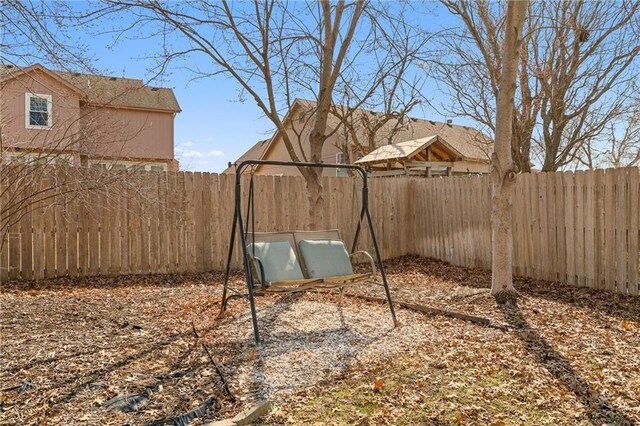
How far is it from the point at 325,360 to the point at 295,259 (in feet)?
5.06

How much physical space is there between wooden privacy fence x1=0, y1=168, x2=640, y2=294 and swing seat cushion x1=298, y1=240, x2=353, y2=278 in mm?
3037

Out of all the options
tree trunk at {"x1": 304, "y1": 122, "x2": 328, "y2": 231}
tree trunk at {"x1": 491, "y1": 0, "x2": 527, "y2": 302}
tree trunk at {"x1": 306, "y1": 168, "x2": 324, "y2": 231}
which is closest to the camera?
tree trunk at {"x1": 491, "y1": 0, "x2": 527, "y2": 302}

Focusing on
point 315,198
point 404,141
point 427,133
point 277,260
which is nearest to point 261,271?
point 277,260

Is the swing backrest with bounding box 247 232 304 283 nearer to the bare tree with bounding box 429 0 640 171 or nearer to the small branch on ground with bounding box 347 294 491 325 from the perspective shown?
the small branch on ground with bounding box 347 294 491 325

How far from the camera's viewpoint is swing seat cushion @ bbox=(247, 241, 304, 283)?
15.4ft

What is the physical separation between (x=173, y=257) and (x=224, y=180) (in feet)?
5.05

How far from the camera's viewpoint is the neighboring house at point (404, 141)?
12.9 metres

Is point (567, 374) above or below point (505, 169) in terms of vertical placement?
below

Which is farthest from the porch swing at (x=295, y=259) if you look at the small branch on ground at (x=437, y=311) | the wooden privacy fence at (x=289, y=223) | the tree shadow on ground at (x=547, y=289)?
the wooden privacy fence at (x=289, y=223)

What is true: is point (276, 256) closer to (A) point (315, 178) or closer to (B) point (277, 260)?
(B) point (277, 260)

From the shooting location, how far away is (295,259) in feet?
16.3

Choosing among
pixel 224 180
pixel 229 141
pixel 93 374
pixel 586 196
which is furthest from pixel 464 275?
pixel 229 141

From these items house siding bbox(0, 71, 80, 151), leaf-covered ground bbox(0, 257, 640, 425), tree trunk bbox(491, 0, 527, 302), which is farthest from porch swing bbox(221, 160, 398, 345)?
house siding bbox(0, 71, 80, 151)

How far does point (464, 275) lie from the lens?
25.2 ft
